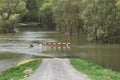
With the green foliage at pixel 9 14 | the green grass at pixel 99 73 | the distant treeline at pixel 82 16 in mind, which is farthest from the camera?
the green foliage at pixel 9 14

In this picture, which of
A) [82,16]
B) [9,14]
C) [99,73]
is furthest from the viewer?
[9,14]

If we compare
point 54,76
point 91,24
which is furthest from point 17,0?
point 54,76

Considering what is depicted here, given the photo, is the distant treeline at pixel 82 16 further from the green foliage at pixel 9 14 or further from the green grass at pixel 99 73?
the green grass at pixel 99 73

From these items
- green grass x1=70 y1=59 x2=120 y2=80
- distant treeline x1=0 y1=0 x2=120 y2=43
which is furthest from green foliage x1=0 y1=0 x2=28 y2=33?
green grass x1=70 y1=59 x2=120 y2=80

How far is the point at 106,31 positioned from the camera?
92250mm

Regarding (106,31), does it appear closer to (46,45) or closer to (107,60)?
(46,45)

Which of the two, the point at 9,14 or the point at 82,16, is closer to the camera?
the point at 82,16

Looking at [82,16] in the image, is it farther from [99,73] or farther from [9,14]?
[99,73]

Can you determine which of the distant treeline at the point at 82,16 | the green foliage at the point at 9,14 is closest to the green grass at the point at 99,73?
the distant treeline at the point at 82,16

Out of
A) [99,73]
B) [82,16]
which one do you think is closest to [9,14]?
[82,16]

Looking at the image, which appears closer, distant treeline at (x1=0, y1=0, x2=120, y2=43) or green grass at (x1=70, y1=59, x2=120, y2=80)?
green grass at (x1=70, y1=59, x2=120, y2=80)

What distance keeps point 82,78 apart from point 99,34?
2469 inches

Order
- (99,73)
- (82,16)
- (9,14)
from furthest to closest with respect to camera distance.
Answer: (9,14)
(82,16)
(99,73)

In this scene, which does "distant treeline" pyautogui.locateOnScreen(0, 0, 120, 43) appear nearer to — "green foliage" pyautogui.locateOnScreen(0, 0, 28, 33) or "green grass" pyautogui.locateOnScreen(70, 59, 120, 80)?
"green foliage" pyautogui.locateOnScreen(0, 0, 28, 33)
